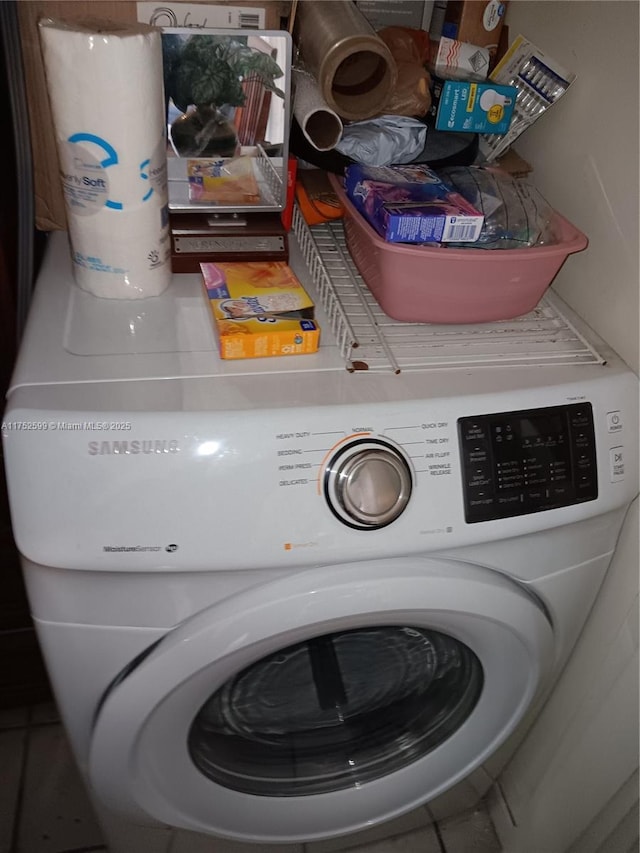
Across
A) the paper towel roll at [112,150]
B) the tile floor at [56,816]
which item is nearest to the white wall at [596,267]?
the tile floor at [56,816]

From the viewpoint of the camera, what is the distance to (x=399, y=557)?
61 cm

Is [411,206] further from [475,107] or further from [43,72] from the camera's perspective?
[43,72]

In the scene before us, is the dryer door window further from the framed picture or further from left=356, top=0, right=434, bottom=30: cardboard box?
left=356, top=0, right=434, bottom=30: cardboard box

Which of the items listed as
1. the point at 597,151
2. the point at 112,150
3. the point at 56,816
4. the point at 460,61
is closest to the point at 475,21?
the point at 460,61

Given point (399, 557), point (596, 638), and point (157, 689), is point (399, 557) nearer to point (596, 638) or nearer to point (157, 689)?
point (157, 689)

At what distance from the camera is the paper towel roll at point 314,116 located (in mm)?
730

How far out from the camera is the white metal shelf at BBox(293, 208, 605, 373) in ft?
2.21

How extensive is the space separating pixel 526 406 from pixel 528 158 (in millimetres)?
455

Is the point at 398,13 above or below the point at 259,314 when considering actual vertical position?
above

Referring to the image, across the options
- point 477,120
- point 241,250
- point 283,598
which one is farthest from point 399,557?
point 477,120

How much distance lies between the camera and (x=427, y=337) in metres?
0.72

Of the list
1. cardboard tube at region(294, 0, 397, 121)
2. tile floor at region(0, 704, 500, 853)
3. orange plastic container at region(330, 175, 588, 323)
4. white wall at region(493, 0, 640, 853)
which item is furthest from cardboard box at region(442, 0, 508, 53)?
tile floor at region(0, 704, 500, 853)

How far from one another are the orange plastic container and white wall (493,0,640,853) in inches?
2.2

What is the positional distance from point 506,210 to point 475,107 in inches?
6.7
